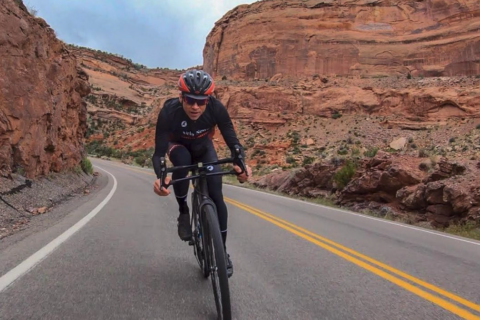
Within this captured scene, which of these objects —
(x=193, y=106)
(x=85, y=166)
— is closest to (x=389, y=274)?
(x=193, y=106)

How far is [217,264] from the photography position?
2.77 m

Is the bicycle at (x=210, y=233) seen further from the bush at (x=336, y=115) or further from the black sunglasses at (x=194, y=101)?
the bush at (x=336, y=115)

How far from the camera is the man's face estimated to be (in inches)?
139

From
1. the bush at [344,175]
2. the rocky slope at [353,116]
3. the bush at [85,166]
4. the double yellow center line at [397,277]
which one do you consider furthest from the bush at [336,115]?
the double yellow center line at [397,277]

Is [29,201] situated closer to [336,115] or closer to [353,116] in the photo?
[353,116]

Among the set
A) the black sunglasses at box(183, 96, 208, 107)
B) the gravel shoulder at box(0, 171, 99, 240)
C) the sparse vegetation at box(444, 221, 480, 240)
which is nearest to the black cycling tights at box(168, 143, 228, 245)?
the black sunglasses at box(183, 96, 208, 107)

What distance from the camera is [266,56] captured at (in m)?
69.6

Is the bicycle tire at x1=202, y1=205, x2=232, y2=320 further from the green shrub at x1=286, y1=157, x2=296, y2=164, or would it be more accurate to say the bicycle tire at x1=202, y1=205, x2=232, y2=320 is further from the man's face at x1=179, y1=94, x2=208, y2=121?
the green shrub at x1=286, y1=157, x2=296, y2=164

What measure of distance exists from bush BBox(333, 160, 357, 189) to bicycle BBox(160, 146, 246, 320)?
14.1 m

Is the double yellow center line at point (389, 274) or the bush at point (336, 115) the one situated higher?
the bush at point (336, 115)

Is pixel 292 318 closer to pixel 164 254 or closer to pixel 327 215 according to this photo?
pixel 164 254

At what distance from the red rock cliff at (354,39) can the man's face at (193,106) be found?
214 feet

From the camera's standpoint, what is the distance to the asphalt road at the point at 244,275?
332 cm

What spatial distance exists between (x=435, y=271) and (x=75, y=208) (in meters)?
8.04
